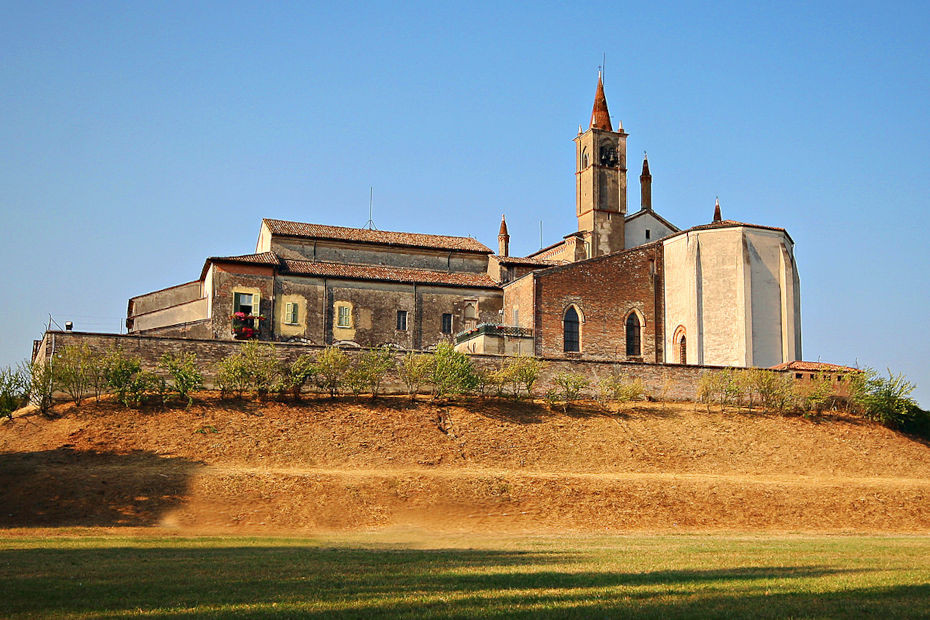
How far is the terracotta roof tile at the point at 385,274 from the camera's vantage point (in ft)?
159

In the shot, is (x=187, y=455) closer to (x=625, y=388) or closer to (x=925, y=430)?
(x=625, y=388)

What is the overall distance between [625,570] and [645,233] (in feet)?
150

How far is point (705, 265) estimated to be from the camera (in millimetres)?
48000

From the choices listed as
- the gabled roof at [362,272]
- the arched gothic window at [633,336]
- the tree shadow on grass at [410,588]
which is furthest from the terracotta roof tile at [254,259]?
the tree shadow on grass at [410,588]

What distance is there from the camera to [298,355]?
36750 millimetres

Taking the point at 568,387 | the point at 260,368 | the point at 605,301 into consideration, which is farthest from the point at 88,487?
the point at 605,301

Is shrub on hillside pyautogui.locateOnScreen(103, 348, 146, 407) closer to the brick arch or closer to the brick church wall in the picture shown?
the brick church wall

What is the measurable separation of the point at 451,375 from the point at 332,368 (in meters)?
4.65

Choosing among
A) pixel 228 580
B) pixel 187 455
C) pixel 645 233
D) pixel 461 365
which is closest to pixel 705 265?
pixel 645 233

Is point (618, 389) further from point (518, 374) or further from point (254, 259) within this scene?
point (254, 259)

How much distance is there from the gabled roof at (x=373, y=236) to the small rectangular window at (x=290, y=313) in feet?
17.5

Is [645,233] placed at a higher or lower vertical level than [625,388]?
higher

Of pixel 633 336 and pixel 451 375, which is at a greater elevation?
pixel 633 336

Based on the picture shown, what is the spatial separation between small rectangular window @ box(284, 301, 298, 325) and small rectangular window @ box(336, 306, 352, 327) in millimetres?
2274
